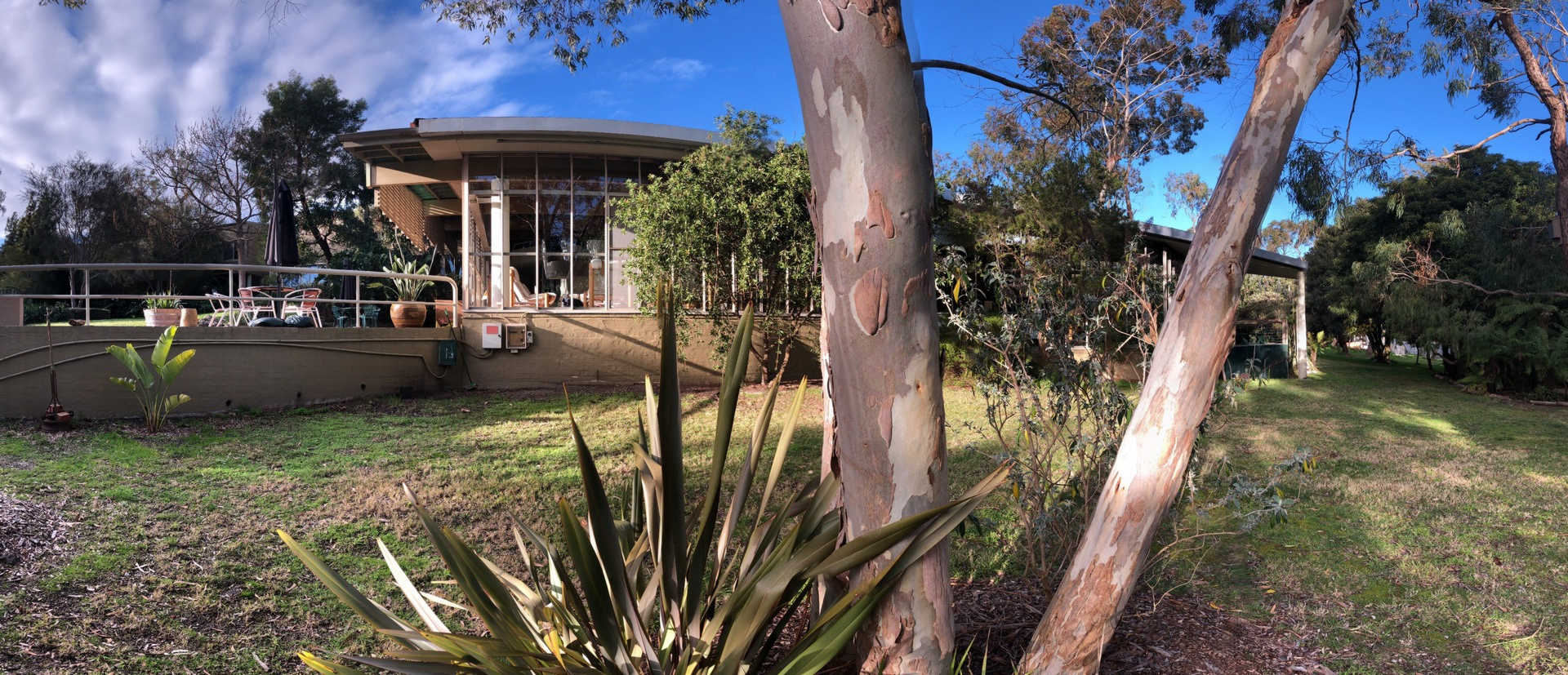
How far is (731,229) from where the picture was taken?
1020cm

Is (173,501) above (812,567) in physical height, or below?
below

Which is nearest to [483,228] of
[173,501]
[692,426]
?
[692,426]

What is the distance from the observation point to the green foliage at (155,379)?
24.1 feet

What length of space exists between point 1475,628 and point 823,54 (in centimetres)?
410

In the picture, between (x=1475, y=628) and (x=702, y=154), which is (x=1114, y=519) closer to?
(x=1475, y=628)

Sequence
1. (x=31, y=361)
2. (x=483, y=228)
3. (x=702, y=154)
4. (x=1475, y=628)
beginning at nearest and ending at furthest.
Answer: (x=1475, y=628) → (x=31, y=361) → (x=702, y=154) → (x=483, y=228)

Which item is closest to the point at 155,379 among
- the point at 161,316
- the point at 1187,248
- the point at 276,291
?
the point at 161,316

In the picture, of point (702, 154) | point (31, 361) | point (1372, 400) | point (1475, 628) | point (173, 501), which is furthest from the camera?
point (1372, 400)

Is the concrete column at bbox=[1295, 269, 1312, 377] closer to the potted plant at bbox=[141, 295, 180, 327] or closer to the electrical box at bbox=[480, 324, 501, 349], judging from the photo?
the electrical box at bbox=[480, 324, 501, 349]

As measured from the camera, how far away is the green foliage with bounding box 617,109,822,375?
32.6 feet

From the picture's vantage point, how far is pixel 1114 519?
2307 millimetres

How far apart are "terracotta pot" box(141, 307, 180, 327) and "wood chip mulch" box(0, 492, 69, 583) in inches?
225

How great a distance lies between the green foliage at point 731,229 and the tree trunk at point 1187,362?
7.50m

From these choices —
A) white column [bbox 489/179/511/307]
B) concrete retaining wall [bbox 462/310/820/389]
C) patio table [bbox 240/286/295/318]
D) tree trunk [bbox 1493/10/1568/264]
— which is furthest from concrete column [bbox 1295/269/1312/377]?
patio table [bbox 240/286/295/318]
